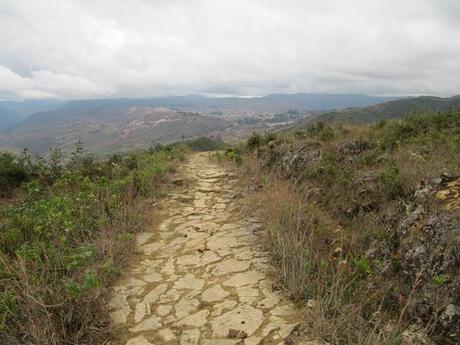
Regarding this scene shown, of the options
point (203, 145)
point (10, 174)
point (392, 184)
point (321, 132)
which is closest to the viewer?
point (392, 184)

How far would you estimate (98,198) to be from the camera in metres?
6.72

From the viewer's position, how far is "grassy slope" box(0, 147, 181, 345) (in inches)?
126

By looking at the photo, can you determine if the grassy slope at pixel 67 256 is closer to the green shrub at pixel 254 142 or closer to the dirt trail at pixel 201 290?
the dirt trail at pixel 201 290

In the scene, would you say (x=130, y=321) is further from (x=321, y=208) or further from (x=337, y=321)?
(x=321, y=208)

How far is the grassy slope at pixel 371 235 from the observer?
120 inches

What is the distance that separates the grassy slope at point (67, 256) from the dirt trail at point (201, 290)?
0.33 m

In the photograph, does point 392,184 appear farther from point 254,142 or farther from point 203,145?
point 203,145

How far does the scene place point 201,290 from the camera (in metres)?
A: 4.27

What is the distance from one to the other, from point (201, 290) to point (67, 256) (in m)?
1.53

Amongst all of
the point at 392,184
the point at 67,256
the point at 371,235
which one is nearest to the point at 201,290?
the point at 67,256

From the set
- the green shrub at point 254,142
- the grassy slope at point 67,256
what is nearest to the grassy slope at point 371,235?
the grassy slope at point 67,256

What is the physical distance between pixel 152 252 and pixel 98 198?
1877 millimetres

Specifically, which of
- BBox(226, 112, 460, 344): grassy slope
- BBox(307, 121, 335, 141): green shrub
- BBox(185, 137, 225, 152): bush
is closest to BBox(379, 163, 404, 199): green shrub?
BBox(226, 112, 460, 344): grassy slope

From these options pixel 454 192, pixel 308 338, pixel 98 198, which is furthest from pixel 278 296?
pixel 98 198
